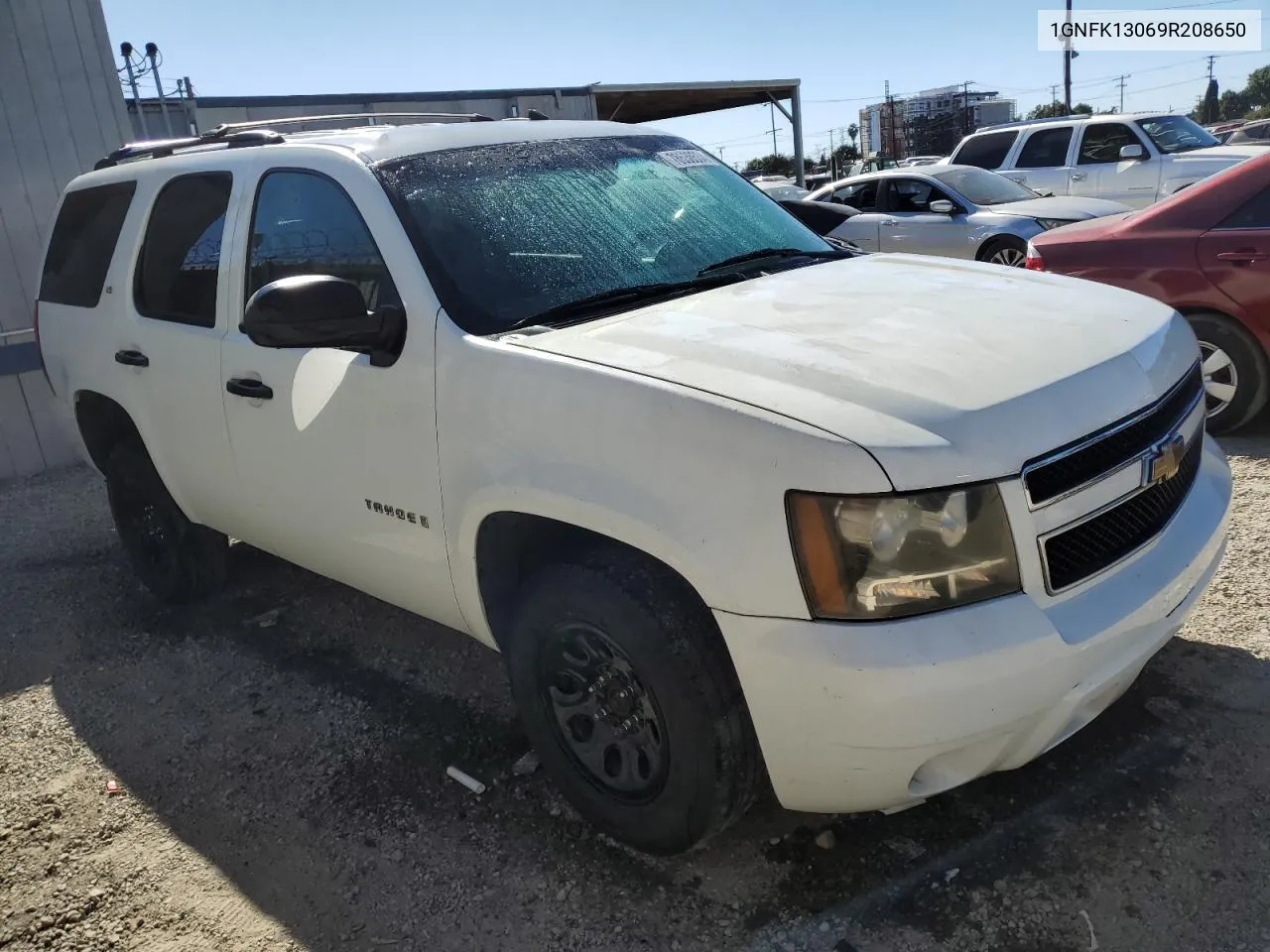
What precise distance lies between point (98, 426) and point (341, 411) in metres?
2.22

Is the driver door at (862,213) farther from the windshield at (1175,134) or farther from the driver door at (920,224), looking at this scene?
the windshield at (1175,134)

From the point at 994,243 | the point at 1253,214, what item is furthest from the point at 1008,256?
the point at 1253,214

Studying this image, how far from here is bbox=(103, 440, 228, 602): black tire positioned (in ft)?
14.5

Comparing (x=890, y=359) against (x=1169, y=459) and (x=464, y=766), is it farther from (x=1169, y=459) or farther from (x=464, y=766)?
Result: (x=464, y=766)

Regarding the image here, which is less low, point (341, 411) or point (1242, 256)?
point (341, 411)

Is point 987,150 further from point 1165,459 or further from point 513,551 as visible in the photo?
point 513,551

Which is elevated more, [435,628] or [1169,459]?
[1169,459]

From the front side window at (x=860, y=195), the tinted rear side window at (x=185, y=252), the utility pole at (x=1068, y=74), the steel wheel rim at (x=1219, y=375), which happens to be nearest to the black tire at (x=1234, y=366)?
the steel wheel rim at (x=1219, y=375)

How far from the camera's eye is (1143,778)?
2682 mm

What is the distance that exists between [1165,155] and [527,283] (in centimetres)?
1133

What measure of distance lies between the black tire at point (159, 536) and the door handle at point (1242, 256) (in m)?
5.16

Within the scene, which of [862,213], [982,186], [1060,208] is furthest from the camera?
[982,186]

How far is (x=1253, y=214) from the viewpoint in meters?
5.11

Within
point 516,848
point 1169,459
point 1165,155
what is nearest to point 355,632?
point 516,848
